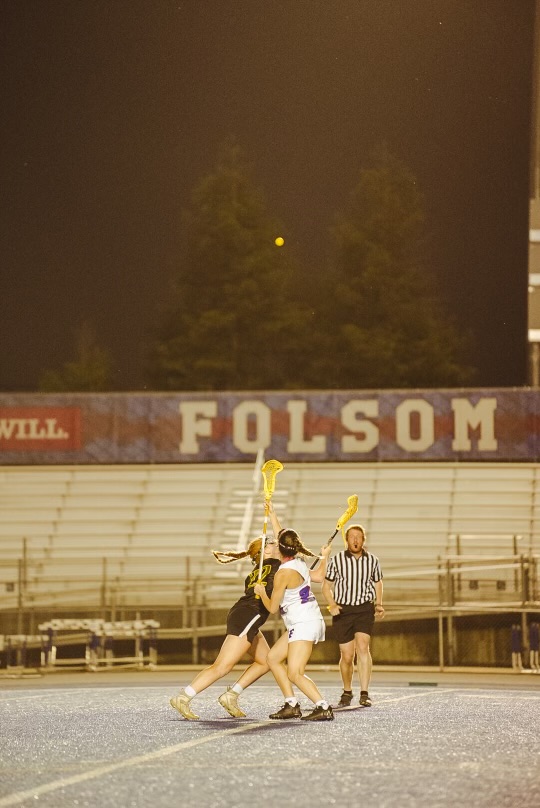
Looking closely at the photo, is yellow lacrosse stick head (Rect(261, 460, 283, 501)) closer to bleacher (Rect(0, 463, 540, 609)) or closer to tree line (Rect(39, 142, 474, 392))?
bleacher (Rect(0, 463, 540, 609))

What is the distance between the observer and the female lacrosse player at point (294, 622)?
40.8ft

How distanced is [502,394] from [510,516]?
3.55 meters

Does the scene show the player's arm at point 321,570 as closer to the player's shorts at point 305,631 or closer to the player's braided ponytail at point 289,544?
the player's shorts at point 305,631

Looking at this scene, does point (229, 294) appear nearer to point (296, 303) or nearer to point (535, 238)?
point (296, 303)

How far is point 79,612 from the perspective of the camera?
25.0 m

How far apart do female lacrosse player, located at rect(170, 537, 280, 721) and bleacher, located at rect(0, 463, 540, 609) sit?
1386 centimetres

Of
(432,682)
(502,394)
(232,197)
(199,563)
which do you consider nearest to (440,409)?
(502,394)

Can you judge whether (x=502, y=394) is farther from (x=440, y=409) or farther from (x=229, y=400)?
(x=229, y=400)

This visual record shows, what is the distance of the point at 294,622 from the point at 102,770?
397 centimetres

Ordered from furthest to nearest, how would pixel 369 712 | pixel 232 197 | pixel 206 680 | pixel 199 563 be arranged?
pixel 232 197
pixel 199 563
pixel 369 712
pixel 206 680

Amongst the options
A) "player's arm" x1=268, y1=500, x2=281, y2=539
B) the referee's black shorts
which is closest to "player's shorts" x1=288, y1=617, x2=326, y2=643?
"player's arm" x1=268, y1=500, x2=281, y2=539

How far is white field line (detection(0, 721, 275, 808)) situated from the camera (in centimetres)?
782

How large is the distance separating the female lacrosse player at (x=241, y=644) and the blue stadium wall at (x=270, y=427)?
20.3 metres

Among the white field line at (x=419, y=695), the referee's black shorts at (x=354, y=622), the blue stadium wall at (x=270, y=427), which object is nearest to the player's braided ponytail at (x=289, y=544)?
the referee's black shorts at (x=354, y=622)
